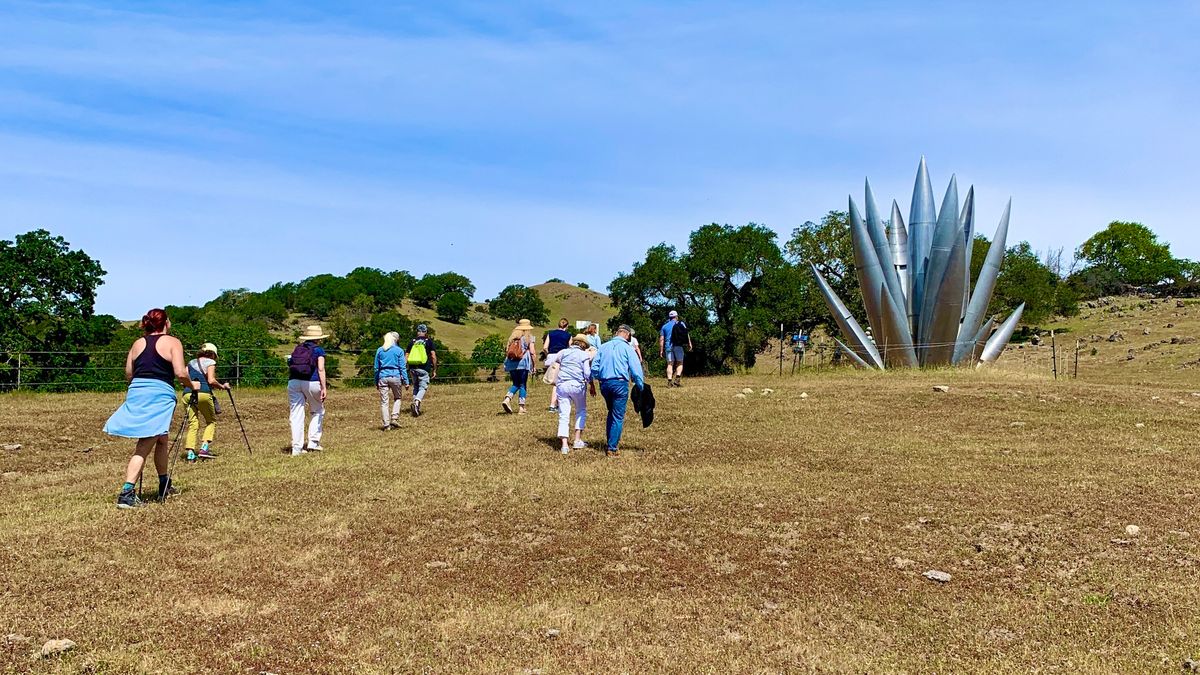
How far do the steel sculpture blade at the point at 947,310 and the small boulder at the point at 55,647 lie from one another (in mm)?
21827

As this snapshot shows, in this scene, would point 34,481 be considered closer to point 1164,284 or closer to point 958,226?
point 958,226

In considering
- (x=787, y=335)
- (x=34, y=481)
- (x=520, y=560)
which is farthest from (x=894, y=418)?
(x=787, y=335)

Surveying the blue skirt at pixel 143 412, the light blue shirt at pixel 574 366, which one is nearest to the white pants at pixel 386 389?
the light blue shirt at pixel 574 366

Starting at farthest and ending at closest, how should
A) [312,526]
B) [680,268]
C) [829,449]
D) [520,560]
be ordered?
1. [680,268]
2. [829,449]
3. [312,526]
4. [520,560]

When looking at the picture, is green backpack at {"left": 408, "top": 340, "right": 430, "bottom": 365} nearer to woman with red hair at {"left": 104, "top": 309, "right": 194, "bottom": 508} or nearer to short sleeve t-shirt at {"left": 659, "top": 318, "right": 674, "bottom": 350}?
short sleeve t-shirt at {"left": 659, "top": 318, "right": 674, "bottom": 350}

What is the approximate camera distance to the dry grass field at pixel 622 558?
15.6 ft

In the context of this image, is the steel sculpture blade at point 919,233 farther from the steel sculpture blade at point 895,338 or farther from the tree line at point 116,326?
the tree line at point 116,326

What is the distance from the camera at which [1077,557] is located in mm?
6473

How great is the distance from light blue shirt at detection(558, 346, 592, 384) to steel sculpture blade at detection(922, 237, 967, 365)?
47.8 ft

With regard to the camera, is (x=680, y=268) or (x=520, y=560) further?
(x=680, y=268)

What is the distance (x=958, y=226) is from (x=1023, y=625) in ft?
65.3

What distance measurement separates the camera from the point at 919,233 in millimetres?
24250

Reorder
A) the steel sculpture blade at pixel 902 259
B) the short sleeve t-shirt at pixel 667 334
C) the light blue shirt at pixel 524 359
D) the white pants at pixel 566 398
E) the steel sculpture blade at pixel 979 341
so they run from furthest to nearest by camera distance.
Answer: the steel sculpture blade at pixel 902 259 → the steel sculpture blade at pixel 979 341 → the short sleeve t-shirt at pixel 667 334 → the light blue shirt at pixel 524 359 → the white pants at pixel 566 398

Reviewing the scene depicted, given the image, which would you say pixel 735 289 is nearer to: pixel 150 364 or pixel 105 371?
pixel 105 371
